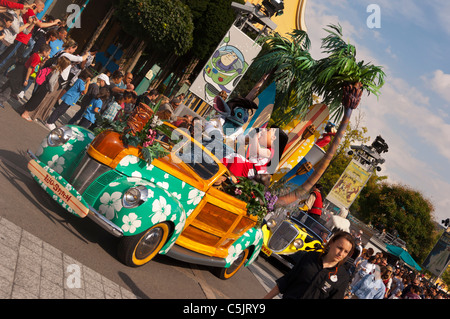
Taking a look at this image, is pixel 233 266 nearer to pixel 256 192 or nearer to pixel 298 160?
pixel 256 192

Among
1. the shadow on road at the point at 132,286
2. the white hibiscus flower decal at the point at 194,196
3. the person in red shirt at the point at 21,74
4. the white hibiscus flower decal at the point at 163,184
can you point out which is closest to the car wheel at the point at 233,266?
the white hibiscus flower decal at the point at 194,196

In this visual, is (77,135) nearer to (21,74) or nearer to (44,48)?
(44,48)

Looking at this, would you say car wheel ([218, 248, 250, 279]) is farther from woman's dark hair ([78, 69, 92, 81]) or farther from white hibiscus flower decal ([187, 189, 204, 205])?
woman's dark hair ([78, 69, 92, 81])

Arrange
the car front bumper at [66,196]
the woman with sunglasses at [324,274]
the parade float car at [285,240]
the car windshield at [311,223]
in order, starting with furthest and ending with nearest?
the car windshield at [311,223]
the parade float car at [285,240]
the car front bumper at [66,196]
the woman with sunglasses at [324,274]

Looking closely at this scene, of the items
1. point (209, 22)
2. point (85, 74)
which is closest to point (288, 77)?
point (85, 74)

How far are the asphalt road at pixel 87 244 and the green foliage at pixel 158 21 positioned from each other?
1660 cm

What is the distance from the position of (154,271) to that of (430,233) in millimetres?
58906

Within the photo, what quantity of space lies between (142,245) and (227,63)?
32.9 ft

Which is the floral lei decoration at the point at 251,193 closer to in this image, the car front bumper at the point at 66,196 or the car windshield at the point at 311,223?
the car front bumper at the point at 66,196

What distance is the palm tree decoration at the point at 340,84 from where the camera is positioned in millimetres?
11117

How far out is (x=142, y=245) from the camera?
5.80 m

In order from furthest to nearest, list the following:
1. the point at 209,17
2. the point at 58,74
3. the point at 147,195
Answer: the point at 209,17 < the point at 58,74 < the point at 147,195

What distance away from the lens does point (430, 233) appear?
192ft
